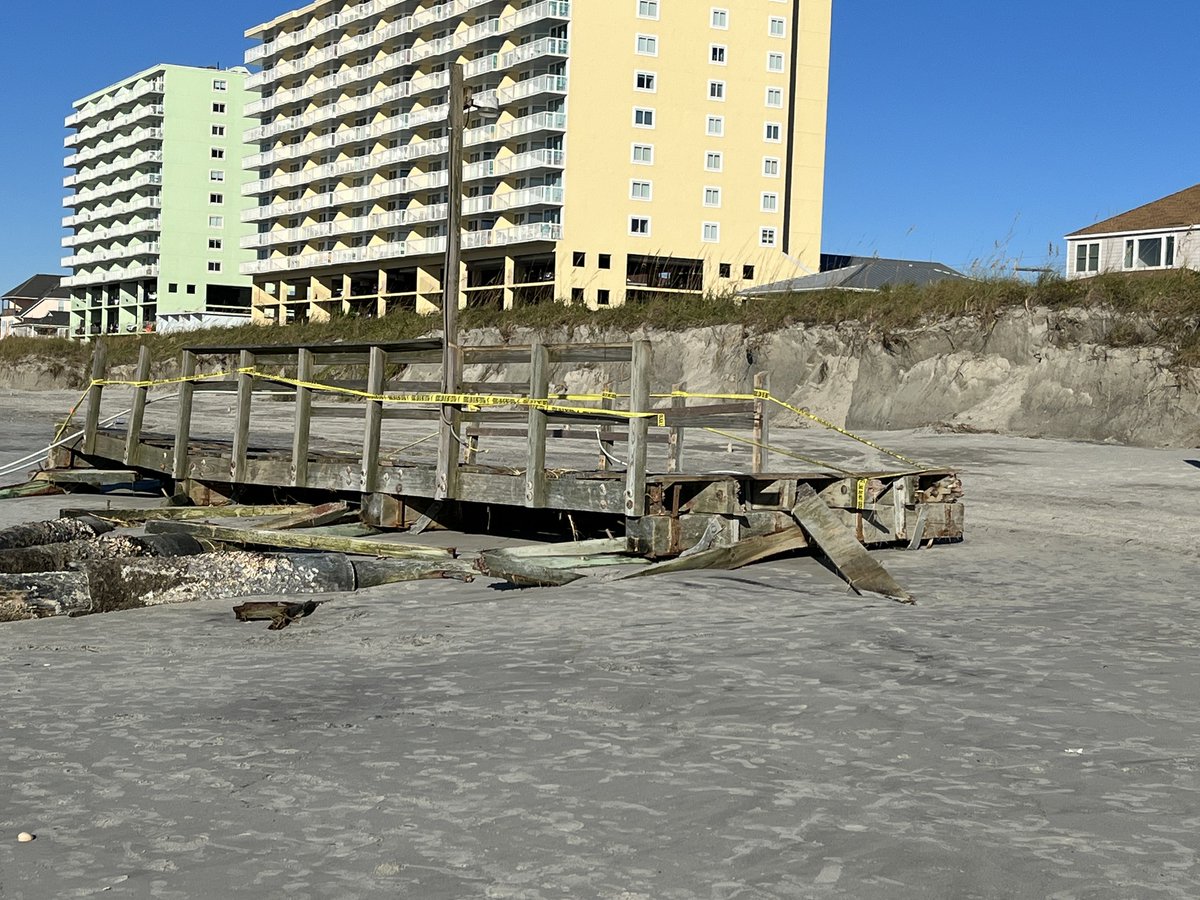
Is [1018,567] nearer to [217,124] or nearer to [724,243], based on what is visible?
[724,243]

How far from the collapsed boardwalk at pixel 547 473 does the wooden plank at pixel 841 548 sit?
0.13 meters

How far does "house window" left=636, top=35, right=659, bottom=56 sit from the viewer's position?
231 ft

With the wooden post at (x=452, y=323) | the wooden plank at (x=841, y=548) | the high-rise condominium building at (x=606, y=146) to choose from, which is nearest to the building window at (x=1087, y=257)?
the high-rise condominium building at (x=606, y=146)

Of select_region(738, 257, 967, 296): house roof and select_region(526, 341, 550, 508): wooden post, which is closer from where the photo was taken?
select_region(526, 341, 550, 508): wooden post

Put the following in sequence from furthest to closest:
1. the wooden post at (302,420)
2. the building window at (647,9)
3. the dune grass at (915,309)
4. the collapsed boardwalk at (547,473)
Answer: the building window at (647,9) → the dune grass at (915,309) → the wooden post at (302,420) → the collapsed boardwalk at (547,473)

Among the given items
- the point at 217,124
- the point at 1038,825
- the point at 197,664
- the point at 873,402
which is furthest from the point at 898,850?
the point at 217,124

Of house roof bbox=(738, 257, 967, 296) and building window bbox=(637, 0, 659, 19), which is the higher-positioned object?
building window bbox=(637, 0, 659, 19)

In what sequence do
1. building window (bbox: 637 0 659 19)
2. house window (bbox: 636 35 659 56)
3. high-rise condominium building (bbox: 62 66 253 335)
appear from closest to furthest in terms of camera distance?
1. building window (bbox: 637 0 659 19)
2. house window (bbox: 636 35 659 56)
3. high-rise condominium building (bbox: 62 66 253 335)

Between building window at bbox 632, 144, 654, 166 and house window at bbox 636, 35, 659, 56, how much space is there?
16.2ft

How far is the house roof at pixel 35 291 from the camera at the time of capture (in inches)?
5832

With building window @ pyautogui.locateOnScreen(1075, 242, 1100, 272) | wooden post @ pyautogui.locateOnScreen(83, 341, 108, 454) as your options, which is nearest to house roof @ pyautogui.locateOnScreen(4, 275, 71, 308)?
building window @ pyautogui.locateOnScreen(1075, 242, 1100, 272)

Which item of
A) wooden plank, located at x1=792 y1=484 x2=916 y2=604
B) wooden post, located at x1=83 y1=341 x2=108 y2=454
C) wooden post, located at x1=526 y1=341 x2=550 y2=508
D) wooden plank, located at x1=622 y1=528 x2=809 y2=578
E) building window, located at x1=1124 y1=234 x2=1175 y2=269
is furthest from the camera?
building window, located at x1=1124 y1=234 x2=1175 y2=269

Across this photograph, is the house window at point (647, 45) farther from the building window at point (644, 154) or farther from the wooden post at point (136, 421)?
the wooden post at point (136, 421)

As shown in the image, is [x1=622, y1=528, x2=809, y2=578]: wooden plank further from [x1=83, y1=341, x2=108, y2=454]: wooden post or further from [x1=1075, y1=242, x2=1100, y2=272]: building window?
[x1=1075, y1=242, x2=1100, y2=272]: building window
